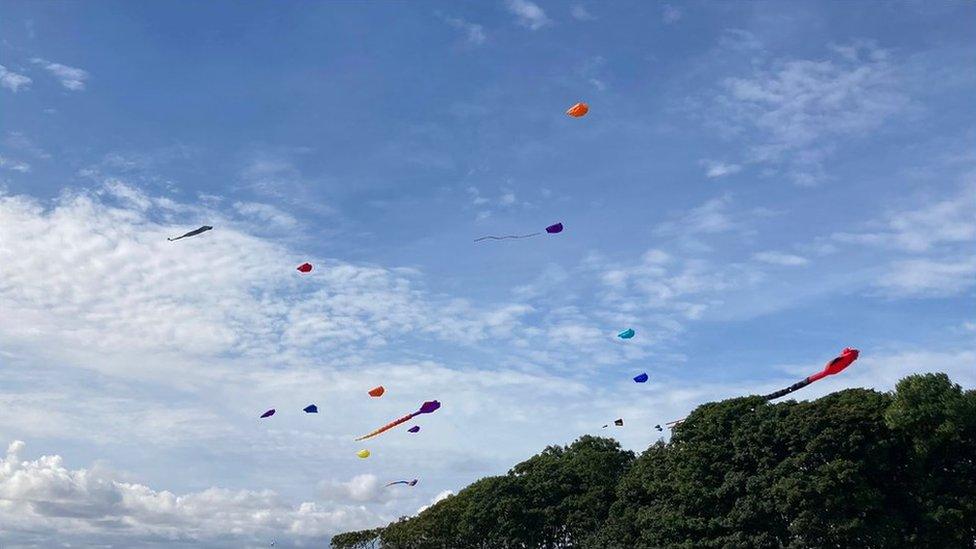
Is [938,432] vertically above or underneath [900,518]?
above

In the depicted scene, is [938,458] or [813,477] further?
[813,477]

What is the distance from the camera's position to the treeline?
45750 millimetres

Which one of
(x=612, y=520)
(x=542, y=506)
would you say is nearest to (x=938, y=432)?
(x=612, y=520)

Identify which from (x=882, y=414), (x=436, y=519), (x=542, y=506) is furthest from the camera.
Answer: (x=436, y=519)

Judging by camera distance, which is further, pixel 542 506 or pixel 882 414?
pixel 542 506

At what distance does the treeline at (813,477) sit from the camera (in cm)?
4575

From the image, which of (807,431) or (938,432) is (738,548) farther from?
(938,432)

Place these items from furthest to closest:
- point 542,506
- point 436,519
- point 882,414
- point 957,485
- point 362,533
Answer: point 362,533 → point 436,519 → point 542,506 → point 882,414 → point 957,485

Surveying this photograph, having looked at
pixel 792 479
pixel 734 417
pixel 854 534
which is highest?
pixel 734 417

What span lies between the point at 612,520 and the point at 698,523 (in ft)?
33.9

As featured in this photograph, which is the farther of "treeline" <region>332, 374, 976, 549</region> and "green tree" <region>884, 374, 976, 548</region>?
"treeline" <region>332, 374, 976, 549</region>

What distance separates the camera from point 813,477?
47469 millimetres

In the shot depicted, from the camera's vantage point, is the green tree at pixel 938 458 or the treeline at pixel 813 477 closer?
the green tree at pixel 938 458

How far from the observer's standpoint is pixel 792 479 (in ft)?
157
